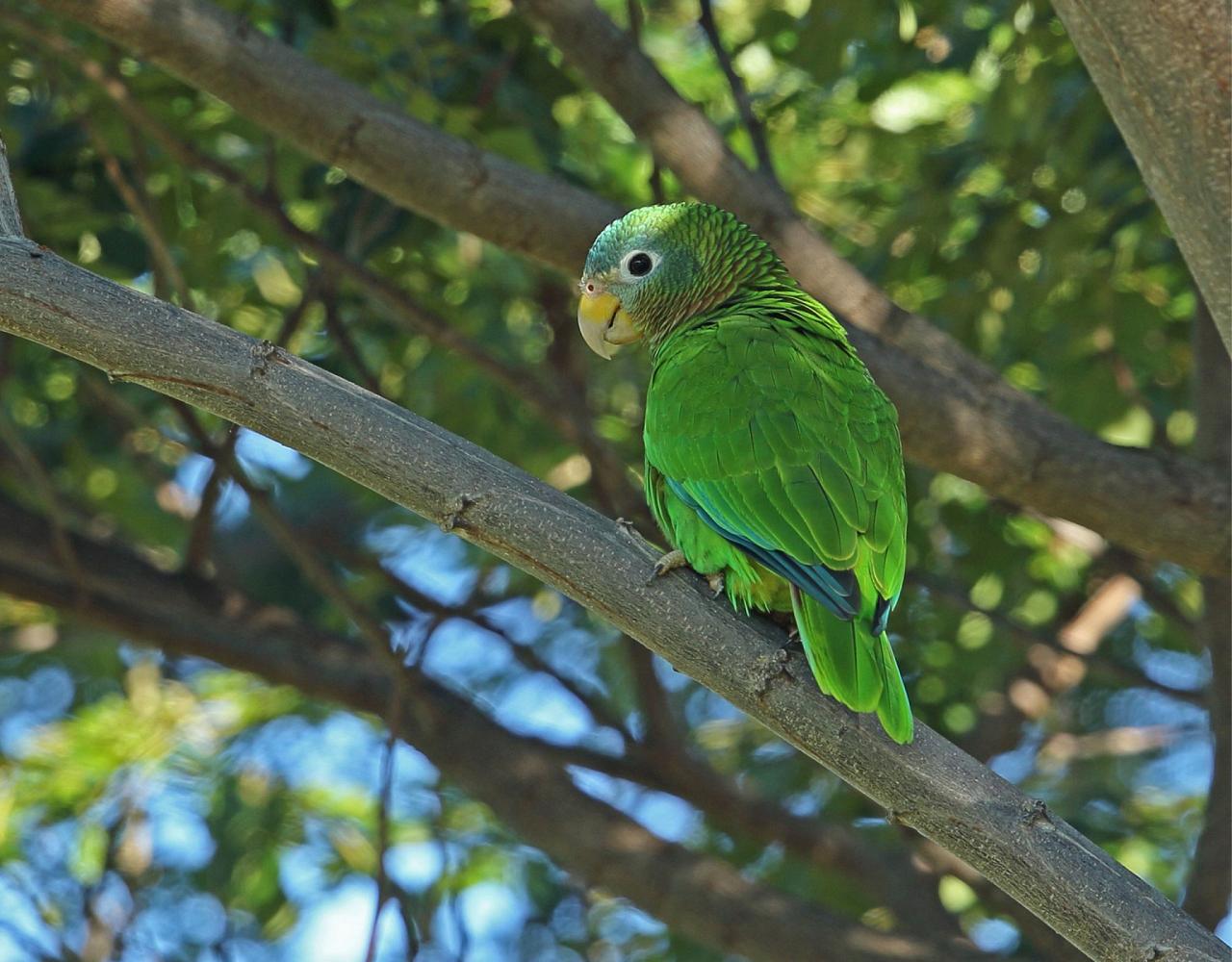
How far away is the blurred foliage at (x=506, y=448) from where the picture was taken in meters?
5.02

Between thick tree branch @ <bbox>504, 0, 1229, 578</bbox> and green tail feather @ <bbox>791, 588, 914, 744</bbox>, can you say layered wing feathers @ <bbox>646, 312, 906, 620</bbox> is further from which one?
thick tree branch @ <bbox>504, 0, 1229, 578</bbox>

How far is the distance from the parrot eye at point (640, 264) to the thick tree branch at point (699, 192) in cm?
23

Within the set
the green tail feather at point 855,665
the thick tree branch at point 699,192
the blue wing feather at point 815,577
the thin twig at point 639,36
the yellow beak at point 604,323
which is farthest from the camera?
the thin twig at point 639,36

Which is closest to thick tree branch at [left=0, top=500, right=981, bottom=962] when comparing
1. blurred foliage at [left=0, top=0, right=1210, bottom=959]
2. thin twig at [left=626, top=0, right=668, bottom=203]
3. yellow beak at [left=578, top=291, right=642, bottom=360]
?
Answer: blurred foliage at [left=0, top=0, right=1210, bottom=959]

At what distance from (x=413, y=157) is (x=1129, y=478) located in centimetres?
236

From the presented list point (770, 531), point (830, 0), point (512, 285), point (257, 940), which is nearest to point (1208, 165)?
point (770, 531)

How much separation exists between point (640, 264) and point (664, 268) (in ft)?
0.24

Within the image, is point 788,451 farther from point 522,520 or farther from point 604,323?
point 604,323

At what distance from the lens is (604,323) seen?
446cm

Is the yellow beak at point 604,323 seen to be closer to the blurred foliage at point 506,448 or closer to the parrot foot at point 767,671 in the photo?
the blurred foliage at point 506,448

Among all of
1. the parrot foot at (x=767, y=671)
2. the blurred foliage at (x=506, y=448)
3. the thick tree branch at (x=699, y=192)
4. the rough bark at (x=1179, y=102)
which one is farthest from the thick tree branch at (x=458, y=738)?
the rough bark at (x=1179, y=102)

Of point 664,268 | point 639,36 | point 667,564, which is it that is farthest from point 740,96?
point 667,564

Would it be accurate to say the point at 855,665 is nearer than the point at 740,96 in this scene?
Yes

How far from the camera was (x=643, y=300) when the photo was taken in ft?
14.3
